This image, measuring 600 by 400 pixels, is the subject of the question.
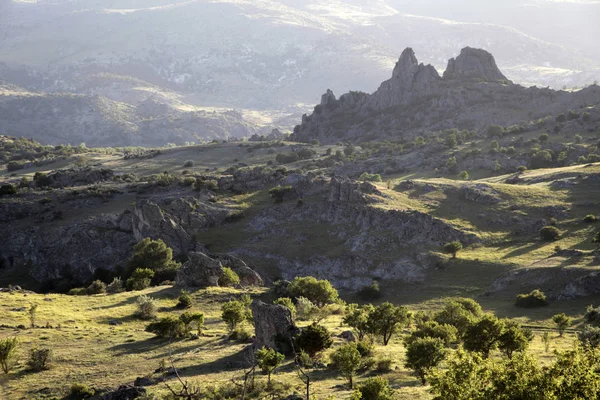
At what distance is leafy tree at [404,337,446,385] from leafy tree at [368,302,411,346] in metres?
11.4

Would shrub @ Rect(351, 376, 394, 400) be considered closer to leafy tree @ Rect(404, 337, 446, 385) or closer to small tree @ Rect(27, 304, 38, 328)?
leafy tree @ Rect(404, 337, 446, 385)

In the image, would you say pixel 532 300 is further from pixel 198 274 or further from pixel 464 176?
pixel 464 176

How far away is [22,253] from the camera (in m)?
114

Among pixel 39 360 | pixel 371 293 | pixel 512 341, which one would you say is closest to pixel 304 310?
pixel 512 341

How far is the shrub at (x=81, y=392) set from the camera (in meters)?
40.0

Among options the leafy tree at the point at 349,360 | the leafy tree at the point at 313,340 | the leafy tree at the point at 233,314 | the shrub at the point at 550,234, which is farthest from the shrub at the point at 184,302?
the shrub at the point at 550,234

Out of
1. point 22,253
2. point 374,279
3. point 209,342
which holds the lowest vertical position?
point 22,253

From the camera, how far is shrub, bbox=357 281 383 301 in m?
85.2

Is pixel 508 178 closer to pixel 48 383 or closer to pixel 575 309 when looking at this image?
pixel 575 309

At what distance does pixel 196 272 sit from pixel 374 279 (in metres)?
31.2

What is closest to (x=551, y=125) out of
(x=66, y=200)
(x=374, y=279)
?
(x=374, y=279)

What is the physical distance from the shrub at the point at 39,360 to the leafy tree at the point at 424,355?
30122 mm

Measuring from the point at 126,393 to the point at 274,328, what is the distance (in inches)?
587

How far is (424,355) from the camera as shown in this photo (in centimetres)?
4269
